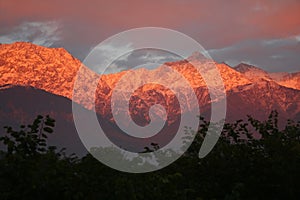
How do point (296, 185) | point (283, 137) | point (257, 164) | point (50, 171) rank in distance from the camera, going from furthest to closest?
1. point (283, 137)
2. point (257, 164)
3. point (296, 185)
4. point (50, 171)

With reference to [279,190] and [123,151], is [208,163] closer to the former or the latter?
[279,190]

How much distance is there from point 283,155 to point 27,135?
8.80 m

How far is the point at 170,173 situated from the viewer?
47.6ft

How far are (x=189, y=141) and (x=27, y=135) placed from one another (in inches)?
298

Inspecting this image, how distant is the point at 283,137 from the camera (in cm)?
1579

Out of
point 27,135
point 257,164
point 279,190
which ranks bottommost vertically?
point 279,190

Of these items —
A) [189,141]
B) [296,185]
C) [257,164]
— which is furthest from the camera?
[189,141]

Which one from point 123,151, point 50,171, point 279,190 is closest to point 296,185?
point 279,190

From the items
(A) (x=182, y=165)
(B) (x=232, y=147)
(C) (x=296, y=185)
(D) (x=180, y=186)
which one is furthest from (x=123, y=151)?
(C) (x=296, y=185)

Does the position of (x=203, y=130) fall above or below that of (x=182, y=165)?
above

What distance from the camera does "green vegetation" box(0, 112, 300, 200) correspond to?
9.66 m

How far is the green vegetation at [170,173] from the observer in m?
9.66

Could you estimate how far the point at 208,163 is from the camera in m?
15.0

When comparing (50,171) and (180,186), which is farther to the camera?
(180,186)
